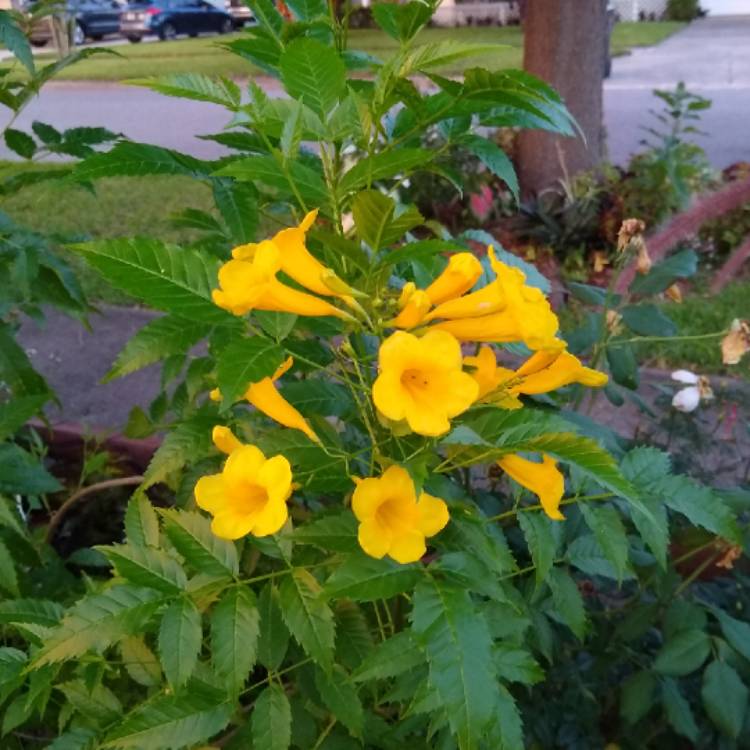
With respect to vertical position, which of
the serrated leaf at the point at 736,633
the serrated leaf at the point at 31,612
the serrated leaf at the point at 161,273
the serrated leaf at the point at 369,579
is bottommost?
the serrated leaf at the point at 736,633

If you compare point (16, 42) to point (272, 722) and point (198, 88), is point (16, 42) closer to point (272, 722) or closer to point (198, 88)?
point (198, 88)

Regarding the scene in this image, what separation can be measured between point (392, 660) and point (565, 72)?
16.9ft

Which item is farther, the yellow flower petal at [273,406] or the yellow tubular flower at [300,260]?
the yellow flower petal at [273,406]

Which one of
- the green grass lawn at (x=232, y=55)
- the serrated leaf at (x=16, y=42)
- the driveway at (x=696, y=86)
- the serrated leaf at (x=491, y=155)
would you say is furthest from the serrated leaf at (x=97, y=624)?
the green grass lawn at (x=232, y=55)

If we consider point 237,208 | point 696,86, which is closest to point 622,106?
point 696,86

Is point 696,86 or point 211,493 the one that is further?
point 696,86

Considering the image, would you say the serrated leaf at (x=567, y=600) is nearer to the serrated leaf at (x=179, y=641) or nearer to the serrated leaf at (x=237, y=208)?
the serrated leaf at (x=179, y=641)

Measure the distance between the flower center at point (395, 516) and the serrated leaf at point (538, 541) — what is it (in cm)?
22

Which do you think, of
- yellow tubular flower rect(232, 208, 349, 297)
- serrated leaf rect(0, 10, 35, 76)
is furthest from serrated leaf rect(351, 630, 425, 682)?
serrated leaf rect(0, 10, 35, 76)

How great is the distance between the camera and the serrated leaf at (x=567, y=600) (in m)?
1.17

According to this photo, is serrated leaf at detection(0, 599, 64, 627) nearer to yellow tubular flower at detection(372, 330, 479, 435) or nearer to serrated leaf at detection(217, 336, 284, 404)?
serrated leaf at detection(217, 336, 284, 404)

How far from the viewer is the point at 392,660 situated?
916 mm

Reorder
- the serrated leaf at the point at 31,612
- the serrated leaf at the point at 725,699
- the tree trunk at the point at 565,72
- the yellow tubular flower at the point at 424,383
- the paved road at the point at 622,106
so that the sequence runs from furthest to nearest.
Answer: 1. the paved road at the point at 622,106
2. the tree trunk at the point at 565,72
3. the serrated leaf at the point at 725,699
4. the serrated leaf at the point at 31,612
5. the yellow tubular flower at the point at 424,383

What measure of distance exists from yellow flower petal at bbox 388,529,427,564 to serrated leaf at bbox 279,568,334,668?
0.11m
